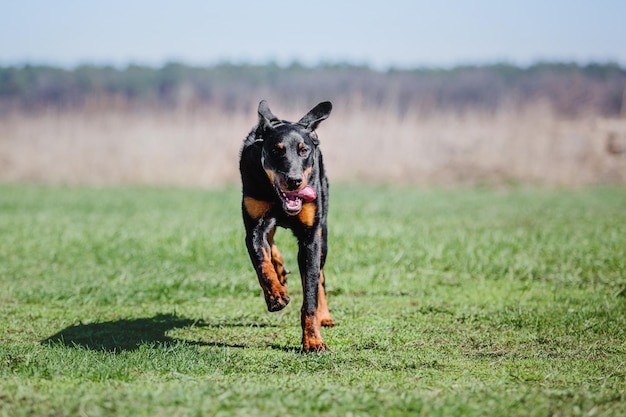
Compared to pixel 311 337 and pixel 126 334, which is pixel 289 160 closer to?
pixel 311 337

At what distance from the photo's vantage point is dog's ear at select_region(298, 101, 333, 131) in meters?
6.14

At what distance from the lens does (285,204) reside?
5.63m

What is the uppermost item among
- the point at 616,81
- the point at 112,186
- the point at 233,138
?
the point at 616,81

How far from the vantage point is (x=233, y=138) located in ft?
69.6

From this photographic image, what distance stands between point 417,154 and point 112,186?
315 inches

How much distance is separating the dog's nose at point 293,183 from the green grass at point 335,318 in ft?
3.64

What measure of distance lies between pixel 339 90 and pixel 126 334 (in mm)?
31755

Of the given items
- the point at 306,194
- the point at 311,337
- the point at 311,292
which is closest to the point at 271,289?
the point at 311,292

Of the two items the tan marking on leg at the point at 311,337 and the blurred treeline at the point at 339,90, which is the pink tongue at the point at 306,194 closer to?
the tan marking on leg at the point at 311,337

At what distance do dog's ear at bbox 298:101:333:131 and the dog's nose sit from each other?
0.70 meters

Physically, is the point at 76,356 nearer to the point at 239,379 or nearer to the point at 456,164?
the point at 239,379

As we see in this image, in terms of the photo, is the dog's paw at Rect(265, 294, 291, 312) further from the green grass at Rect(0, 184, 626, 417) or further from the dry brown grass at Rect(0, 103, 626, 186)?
the dry brown grass at Rect(0, 103, 626, 186)

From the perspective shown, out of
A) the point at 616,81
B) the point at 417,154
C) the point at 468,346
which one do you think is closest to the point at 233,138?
the point at 417,154

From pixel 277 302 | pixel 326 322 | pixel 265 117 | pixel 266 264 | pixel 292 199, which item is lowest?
pixel 326 322
